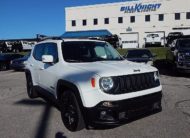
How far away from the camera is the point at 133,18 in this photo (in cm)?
6359

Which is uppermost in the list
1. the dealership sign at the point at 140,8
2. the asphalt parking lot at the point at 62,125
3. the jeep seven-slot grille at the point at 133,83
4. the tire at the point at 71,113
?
the dealership sign at the point at 140,8

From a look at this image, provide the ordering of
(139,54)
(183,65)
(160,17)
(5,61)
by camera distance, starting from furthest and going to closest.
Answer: (160,17), (5,61), (139,54), (183,65)

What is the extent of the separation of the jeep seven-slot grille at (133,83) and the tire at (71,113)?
2.69ft

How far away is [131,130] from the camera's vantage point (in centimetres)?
635

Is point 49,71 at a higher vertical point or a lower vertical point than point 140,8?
lower

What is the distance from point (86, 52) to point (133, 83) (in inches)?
70.8

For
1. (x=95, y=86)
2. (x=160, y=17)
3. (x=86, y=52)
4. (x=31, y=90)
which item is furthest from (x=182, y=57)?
(x=160, y=17)

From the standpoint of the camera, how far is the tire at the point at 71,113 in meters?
6.15

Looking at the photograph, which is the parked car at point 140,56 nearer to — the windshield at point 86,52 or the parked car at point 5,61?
the windshield at point 86,52

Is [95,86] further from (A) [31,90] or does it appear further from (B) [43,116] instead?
(A) [31,90]

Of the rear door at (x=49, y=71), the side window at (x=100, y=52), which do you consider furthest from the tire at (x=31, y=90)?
the side window at (x=100, y=52)

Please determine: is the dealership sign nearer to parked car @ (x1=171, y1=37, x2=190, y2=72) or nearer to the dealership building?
the dealership building

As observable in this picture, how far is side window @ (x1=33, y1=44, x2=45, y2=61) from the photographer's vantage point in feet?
29.2

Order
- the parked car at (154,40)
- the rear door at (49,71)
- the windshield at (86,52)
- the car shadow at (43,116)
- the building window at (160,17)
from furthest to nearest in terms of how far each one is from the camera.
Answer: the building window at (160,17) < the parked car at (154,40) < the rear door at (49,71) < the windshield at (86,52) < the car shadow at (43,116)
